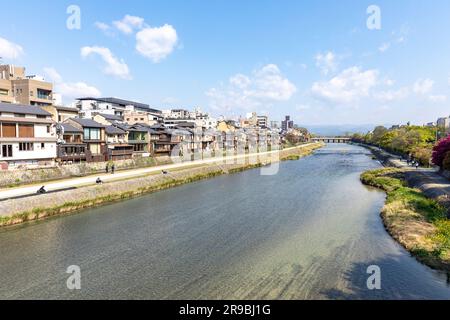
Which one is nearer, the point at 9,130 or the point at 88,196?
the point at 88,196

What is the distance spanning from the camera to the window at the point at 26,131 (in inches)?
1345

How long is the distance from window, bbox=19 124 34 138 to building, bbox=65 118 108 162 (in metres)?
7.79

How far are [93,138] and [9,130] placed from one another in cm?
1223

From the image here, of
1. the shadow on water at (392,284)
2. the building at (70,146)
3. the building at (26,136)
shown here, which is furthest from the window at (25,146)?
the shadow on water at (392,284)

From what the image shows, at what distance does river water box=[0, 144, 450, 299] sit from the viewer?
14094 millimetres

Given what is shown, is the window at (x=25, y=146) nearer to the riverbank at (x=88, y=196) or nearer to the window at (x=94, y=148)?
the window at (x=94, y=148)

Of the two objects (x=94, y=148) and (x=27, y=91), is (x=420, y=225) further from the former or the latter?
(x=27, y=91)

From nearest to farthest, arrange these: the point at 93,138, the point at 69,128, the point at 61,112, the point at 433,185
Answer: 1. the point at 433,185
2. the point at 69,128
3. the point at 93,138
4. the point at 61,112

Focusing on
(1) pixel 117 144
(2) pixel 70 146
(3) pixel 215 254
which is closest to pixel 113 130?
(1) pixel 117 144

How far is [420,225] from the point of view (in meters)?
21.7

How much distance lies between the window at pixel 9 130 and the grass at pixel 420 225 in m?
35.9

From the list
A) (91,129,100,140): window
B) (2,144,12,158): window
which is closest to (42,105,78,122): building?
(91,129,100,140): window

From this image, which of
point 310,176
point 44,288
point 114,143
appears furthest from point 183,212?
point 310,176
